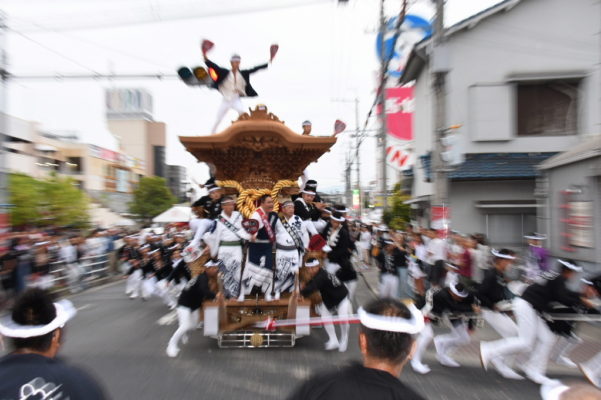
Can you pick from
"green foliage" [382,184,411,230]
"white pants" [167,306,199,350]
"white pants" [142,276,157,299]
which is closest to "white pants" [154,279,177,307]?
"white pants" [142,276,157,299]

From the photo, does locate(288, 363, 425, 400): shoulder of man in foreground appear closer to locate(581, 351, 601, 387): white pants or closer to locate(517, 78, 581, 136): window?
locate(581, 351, 601, 387): white pants

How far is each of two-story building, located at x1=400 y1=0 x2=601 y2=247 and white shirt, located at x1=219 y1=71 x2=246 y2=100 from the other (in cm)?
720

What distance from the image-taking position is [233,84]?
8156 millimetres

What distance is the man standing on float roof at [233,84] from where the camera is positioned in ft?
26.1

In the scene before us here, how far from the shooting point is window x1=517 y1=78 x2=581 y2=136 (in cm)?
1351

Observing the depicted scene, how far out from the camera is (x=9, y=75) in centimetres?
986

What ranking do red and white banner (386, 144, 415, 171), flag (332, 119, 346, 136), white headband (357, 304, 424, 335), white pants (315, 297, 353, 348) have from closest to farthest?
white headband (357, 304, 424, 335) → white pants (315, 297, 353, 348) → flag (332, 119, 346, 136) → red and white banner (386, 144, 415, 171)

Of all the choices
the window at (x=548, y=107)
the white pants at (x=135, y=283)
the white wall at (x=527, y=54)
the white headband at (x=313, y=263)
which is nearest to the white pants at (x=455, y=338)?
the white headband at (x=313, y=263)

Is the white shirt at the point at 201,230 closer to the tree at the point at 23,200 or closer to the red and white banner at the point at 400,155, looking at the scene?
the tree at the point at 23,200

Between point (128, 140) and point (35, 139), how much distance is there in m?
31.4

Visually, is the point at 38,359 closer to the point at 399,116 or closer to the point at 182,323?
the point at 182,323

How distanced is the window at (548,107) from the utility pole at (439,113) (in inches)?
249

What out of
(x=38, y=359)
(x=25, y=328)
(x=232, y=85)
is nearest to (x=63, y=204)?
(x=232, y=85)

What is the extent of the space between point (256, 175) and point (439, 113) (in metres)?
3.79
